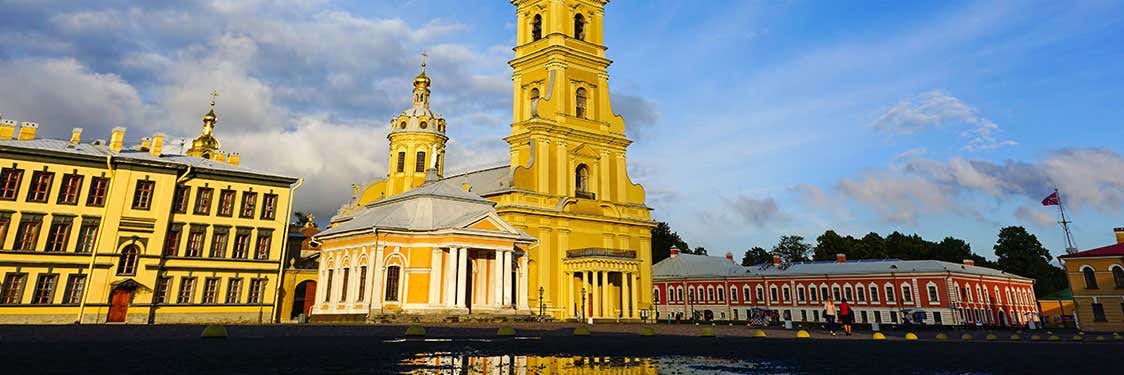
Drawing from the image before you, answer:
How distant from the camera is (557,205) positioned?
149ft

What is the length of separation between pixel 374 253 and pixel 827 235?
69.8 metres

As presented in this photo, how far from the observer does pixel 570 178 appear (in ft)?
155

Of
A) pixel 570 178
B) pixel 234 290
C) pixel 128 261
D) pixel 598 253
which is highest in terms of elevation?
pixel 570 178

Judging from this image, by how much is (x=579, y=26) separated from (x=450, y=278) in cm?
2770

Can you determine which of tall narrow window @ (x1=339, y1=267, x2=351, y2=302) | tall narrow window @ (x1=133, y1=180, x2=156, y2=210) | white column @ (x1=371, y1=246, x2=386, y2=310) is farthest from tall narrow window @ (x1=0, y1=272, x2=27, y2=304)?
white column @ (x1=371, y1=246, x2=386, y2=310)

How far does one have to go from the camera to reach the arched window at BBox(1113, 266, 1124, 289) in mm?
42219

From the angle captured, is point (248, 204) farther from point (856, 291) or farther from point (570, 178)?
point (856, 291)

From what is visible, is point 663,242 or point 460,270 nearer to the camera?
point 460,270

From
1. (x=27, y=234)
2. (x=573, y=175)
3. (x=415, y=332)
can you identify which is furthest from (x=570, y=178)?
(x=27, y=234)

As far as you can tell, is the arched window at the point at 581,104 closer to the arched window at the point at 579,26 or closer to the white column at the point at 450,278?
the arched window at the point at 579,26

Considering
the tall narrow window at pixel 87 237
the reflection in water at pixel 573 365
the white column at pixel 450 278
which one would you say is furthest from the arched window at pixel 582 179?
the reflection in water at pixel 573 365

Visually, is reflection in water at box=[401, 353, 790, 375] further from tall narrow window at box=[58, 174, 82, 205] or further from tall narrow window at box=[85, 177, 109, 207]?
tall narrow window at box=[58, 174, 82, 205]

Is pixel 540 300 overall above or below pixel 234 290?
below

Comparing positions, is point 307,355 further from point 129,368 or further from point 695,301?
point 695,301
